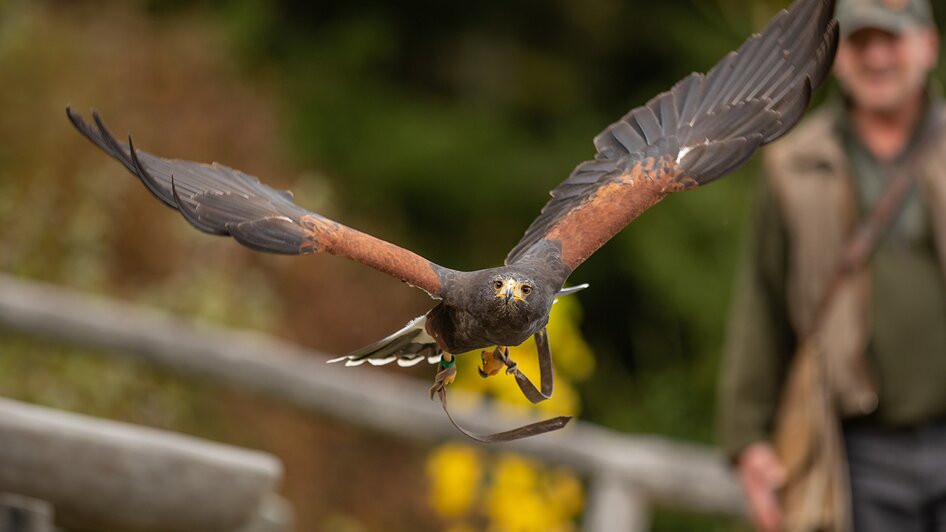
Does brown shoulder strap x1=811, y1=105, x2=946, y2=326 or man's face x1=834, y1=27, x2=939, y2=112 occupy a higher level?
man's face x1=834, y1=27, x2=939, y2=112

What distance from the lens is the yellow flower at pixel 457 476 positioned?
587 cm

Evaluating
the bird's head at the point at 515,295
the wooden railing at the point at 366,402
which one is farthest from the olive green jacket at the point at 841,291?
the bird's head at the point at 515,295

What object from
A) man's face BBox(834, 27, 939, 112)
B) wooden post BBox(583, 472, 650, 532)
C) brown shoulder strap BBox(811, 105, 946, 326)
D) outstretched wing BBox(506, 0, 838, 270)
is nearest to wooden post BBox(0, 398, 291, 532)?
outstretched wing BBox(506, 0, 838, 270)

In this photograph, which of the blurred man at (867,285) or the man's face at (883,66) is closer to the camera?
the blurred man at (867,285)

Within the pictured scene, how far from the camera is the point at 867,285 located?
411cm

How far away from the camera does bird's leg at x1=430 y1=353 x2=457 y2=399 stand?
2850mm

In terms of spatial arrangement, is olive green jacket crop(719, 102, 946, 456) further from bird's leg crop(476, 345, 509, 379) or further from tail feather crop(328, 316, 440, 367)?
bird's leg crop(476, 345, 509, 379)

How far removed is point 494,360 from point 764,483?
64.4 inches

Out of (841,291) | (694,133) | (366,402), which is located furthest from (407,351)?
(366,402)

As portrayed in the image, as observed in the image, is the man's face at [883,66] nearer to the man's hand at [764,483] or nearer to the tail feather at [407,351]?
the man's hand at [764,483]

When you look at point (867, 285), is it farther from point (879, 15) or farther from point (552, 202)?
point (552, 202)

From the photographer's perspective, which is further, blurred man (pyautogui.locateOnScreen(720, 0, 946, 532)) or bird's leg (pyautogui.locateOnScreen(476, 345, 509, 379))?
blurred man (pyautogui.locateOnScreen(720, 0, 946, 532))

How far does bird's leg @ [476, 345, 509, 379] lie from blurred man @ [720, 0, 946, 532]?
4.61ft

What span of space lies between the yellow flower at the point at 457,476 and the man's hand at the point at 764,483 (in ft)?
5.36
